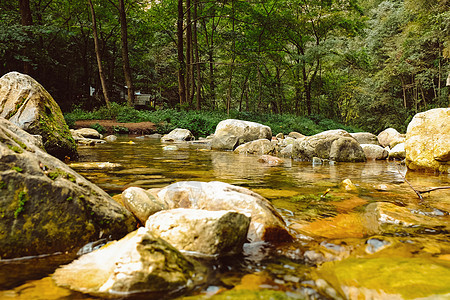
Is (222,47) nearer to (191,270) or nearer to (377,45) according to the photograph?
(377,45)

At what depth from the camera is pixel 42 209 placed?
1.73 m

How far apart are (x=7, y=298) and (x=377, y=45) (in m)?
27.2

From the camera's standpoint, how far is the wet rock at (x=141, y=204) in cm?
218

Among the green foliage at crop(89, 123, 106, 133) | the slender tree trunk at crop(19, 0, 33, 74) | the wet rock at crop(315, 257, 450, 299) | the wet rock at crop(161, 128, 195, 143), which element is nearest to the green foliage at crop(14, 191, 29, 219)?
the wet rock at crop(315, 257, 450, 299)

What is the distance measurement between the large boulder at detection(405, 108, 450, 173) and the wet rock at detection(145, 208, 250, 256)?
515 centimetres

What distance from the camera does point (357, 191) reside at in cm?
372

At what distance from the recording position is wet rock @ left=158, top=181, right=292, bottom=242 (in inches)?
81.7

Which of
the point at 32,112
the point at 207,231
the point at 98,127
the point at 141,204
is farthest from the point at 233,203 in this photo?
the point at 98,127

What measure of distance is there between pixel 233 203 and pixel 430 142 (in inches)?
197

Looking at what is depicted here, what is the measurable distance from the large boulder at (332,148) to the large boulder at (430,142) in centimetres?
166

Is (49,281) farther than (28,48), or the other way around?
(28,48)

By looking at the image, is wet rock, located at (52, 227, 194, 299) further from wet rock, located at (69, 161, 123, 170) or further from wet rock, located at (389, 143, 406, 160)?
wet rock, located at (389, 143, 406, 160)

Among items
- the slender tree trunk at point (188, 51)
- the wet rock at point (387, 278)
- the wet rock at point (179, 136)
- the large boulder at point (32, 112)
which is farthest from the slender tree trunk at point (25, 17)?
the wet rock at point (387, 278)

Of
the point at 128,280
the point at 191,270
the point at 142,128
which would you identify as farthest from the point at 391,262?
the point at 142,128
